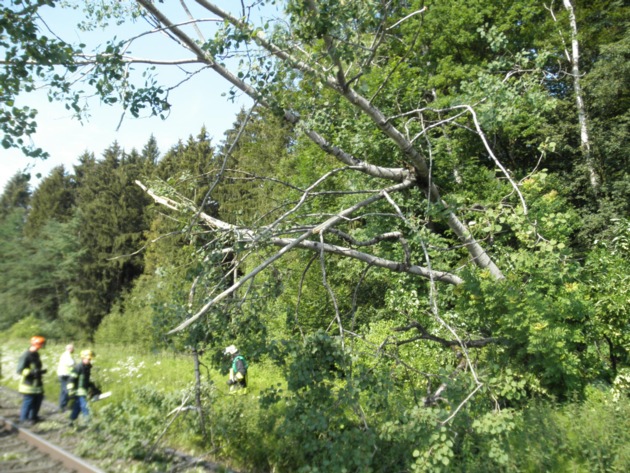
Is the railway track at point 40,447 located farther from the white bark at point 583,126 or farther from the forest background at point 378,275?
the white bark at point 583,126

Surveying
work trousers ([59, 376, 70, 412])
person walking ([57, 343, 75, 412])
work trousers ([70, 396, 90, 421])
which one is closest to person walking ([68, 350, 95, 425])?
work trousers ([70, 396, 90, 421])

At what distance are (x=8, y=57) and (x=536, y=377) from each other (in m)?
8.49

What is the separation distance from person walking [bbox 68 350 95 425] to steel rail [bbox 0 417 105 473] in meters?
0.85

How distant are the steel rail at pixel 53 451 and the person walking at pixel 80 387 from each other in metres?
0.85

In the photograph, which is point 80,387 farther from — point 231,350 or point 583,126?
point 583,126

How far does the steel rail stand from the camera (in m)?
5.93

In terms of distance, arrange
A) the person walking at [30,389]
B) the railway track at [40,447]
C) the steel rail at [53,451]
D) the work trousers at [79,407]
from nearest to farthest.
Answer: the steel rail at [53,451] → the railway track at [40,447] → the work trousers at [79,407] → the person walking at [30,389]

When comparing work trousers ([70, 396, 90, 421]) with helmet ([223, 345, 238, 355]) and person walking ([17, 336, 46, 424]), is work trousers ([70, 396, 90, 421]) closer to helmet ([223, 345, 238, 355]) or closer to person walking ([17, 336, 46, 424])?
person walking ([17, 336, 46, 424])

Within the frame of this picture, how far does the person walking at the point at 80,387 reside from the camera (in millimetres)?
8352

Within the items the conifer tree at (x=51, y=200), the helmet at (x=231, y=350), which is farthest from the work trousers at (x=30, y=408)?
→ the conifer tree at (x=51, y=200)

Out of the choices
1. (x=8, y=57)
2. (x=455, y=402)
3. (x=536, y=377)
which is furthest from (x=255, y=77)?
(x=536, y=377)

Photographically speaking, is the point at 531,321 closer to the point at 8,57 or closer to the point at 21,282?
the point at 8,57

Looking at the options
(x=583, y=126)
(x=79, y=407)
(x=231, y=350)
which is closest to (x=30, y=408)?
(x=79, y=407)

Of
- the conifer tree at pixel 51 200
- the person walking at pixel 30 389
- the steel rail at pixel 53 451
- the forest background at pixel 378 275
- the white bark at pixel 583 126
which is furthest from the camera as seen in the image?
the conifer tree at pixel 51 200
